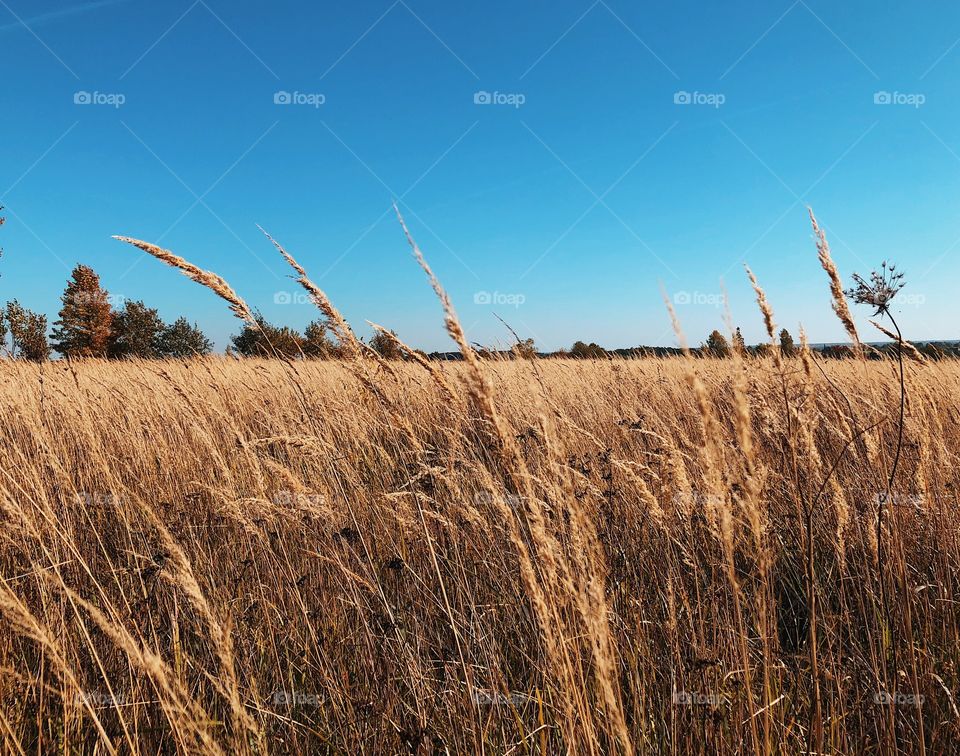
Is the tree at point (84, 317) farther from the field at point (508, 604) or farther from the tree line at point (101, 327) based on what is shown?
the field at point (508, 604)

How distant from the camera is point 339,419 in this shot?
Result: 3.92 metres

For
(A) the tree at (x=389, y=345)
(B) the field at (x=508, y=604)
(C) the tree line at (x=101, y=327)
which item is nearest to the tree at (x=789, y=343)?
(B) the field at (x=508, y=604)

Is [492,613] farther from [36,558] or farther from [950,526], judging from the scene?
[36,558]

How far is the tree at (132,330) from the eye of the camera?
136 ft

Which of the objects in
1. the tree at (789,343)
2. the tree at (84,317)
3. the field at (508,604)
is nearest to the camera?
the field at (508,604)

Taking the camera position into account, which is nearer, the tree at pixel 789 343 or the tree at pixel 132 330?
the tree at pixel 789 343

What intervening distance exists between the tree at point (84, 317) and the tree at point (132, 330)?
0.64 m

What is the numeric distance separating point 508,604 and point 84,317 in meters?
48.3

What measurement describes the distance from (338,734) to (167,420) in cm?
Result: 402

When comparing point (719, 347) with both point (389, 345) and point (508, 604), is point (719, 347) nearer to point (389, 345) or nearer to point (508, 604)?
point (508, 604)

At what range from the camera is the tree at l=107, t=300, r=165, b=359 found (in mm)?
41531

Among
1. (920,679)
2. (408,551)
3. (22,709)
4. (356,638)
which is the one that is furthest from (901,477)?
(22,709)

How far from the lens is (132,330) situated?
41750 mm

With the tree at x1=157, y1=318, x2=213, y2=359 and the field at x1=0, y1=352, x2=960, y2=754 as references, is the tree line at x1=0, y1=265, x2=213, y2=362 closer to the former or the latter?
the tree at x1=157, y1=318, x2=213, y2=359
